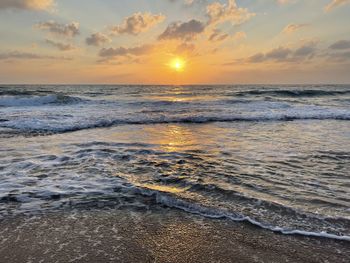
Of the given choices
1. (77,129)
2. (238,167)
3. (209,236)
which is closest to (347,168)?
(238,167)

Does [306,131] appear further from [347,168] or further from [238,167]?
[238,167]

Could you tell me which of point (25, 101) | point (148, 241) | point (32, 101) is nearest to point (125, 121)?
point (148, 241)

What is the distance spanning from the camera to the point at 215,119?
51.8 ft

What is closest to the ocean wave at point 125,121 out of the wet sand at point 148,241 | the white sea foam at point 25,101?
the wet sand at point 148,241

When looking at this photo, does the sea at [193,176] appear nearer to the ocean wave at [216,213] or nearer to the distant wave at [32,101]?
the ocean wave at [216,213]

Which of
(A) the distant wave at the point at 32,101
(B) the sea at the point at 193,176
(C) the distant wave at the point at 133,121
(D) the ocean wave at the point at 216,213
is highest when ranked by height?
(D) the ocean wave at the point at 216,213

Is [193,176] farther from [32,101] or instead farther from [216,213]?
[32,101]

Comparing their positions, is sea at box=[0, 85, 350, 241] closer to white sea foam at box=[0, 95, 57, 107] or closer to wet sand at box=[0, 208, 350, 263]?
wet sand at box=[0, 208, 350, 263]

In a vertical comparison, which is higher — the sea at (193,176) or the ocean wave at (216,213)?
the ocean wave at (216,213)

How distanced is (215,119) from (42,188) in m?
11.6

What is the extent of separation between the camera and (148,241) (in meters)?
3.42

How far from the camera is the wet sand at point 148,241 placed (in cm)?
312

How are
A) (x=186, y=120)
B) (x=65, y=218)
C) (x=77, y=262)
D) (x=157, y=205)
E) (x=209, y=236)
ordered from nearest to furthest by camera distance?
(x=77, y=262), (x=209, y=236), (x=65, y=218), (x=157, y=205), (x=186, y=120)

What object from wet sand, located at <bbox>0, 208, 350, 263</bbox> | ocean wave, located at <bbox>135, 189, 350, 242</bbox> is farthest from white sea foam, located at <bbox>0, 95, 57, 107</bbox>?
wet sand, located at <bbox>0, 208, 350, 263</bbox>
